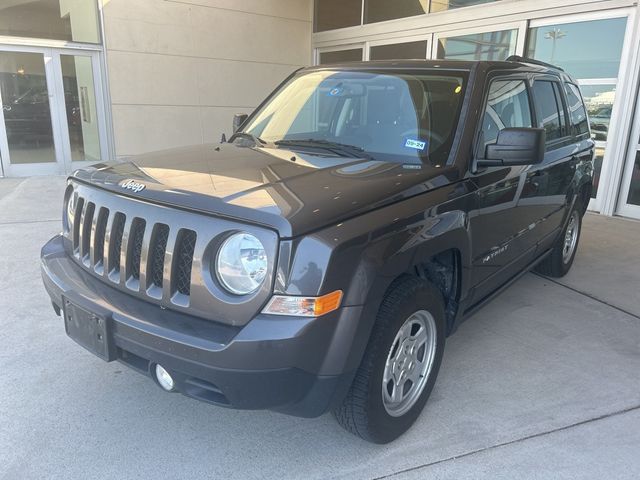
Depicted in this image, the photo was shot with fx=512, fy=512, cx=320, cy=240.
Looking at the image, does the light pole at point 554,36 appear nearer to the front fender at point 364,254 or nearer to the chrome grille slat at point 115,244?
the front fender at point 364,254

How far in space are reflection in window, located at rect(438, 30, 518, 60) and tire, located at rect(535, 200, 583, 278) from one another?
4.64m

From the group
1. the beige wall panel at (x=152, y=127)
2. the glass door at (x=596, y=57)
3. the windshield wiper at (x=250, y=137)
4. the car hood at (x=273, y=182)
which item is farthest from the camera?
the beige wall panel at (x=152, y=127)

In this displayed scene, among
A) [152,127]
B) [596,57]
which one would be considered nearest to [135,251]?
[596,57]

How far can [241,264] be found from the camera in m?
2.01

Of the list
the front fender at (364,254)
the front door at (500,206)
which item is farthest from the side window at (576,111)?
the front fender at (364,254)

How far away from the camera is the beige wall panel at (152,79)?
10.1m

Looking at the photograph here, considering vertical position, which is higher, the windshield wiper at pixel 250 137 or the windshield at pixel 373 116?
the windshield at pixel 373 116

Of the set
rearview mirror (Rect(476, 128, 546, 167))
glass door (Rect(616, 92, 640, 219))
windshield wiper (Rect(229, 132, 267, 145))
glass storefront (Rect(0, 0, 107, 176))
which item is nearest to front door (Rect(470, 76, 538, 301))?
rearview mirror (Rect(476, 128, 546, 167))

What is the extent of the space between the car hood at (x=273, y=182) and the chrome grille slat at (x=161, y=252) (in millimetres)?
50

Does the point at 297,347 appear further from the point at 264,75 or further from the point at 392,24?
the point at 264,75

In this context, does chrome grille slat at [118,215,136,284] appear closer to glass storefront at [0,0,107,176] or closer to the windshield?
the windshield

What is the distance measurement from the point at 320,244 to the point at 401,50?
9660 millimetres

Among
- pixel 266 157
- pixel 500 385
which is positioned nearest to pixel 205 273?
pixel 266 157

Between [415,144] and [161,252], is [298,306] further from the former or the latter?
[415,144]
